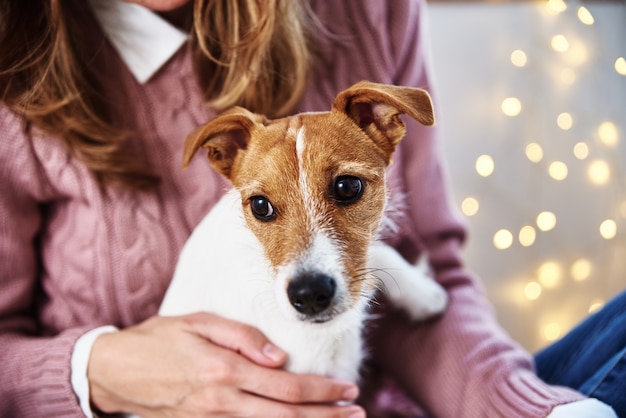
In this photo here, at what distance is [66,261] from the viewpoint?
1.30 meters

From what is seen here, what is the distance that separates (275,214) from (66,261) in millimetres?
661

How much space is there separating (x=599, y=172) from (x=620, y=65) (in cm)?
20

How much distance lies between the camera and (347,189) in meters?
0.88

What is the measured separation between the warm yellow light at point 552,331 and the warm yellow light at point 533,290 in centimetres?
8

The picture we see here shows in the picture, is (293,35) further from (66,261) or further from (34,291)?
(34,291)

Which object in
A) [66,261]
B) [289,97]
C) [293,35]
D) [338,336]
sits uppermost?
[293,35]

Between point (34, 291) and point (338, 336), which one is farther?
point (34, 291)

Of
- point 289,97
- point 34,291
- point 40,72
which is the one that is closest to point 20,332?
point 34,291

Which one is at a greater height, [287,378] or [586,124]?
[586,124]

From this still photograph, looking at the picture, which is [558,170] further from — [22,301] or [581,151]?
[22,301]

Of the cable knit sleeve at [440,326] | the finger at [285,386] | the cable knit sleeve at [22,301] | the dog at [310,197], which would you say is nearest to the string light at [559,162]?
the cable knit sleeve at [440,326]

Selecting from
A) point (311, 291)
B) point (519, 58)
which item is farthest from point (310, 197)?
point (519, 58)

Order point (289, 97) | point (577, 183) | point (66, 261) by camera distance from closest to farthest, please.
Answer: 1. point (289, 97)
2. point (577, 183)
3. point (66, 261)

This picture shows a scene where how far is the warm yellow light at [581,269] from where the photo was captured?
1.19m
